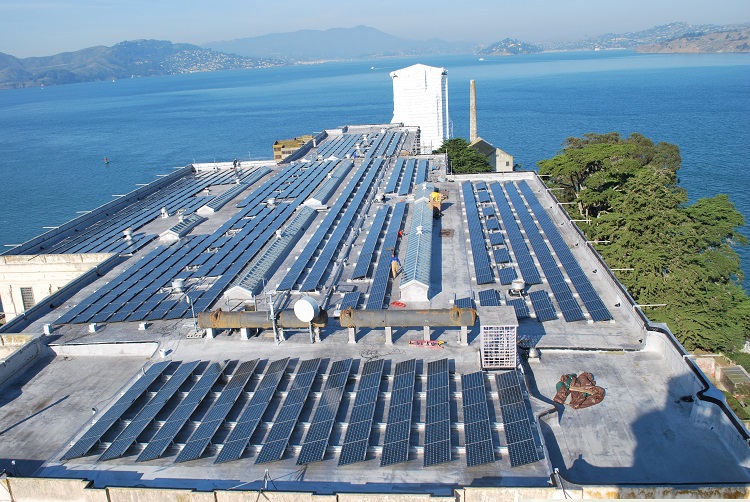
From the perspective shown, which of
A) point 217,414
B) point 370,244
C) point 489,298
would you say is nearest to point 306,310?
point 217,414

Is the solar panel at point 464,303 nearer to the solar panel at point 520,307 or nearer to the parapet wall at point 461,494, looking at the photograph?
the solar panel at point 520,307

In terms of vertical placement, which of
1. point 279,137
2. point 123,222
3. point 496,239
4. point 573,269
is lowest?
point 279,137

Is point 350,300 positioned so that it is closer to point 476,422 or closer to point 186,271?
point 476,422

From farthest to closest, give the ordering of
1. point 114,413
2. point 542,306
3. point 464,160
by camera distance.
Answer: point 464,160 < point 542,306 < point 114,413

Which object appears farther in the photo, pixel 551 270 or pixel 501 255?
pixel 501 255

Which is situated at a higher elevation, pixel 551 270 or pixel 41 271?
pixel 551 270

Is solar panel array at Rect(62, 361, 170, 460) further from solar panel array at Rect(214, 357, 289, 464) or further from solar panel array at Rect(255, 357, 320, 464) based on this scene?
solar panel array at Rect(255, 357, 320, 464)
